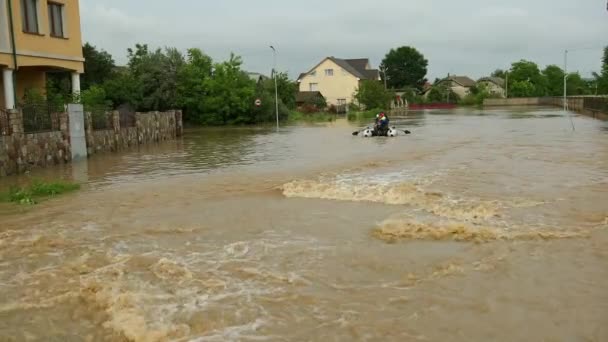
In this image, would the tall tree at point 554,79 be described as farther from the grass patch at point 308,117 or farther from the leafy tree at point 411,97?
the grass patch at point 308,117

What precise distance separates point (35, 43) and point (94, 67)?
21.5 metres

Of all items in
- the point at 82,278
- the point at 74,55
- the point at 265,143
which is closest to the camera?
the point at 82,278

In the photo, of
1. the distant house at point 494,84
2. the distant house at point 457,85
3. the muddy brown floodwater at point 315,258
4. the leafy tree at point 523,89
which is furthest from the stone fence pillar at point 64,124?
the distant house at point 494,84

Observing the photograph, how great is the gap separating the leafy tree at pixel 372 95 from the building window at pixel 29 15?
51.6 meters

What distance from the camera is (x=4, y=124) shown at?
17.6 m

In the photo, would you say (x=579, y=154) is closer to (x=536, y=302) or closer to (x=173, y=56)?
(x=536, y=302)

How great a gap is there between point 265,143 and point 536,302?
23.3 m

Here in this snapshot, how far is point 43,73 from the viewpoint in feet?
88.8

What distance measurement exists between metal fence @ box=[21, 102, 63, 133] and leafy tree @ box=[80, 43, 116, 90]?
23.4 metres

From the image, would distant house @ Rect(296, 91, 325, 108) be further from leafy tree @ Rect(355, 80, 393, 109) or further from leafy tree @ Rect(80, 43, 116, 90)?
leafy tree @ Rect(80, 43, 116, 90)

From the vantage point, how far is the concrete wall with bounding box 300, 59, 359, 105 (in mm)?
80750

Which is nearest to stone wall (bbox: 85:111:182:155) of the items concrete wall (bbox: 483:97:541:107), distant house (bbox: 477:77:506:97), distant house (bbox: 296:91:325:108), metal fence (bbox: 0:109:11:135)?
metal fence (bbox: 0:109:11:135)

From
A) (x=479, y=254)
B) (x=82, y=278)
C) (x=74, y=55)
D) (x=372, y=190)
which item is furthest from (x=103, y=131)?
(x=479, y=254)

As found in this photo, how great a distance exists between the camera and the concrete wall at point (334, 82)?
80.8 meters
